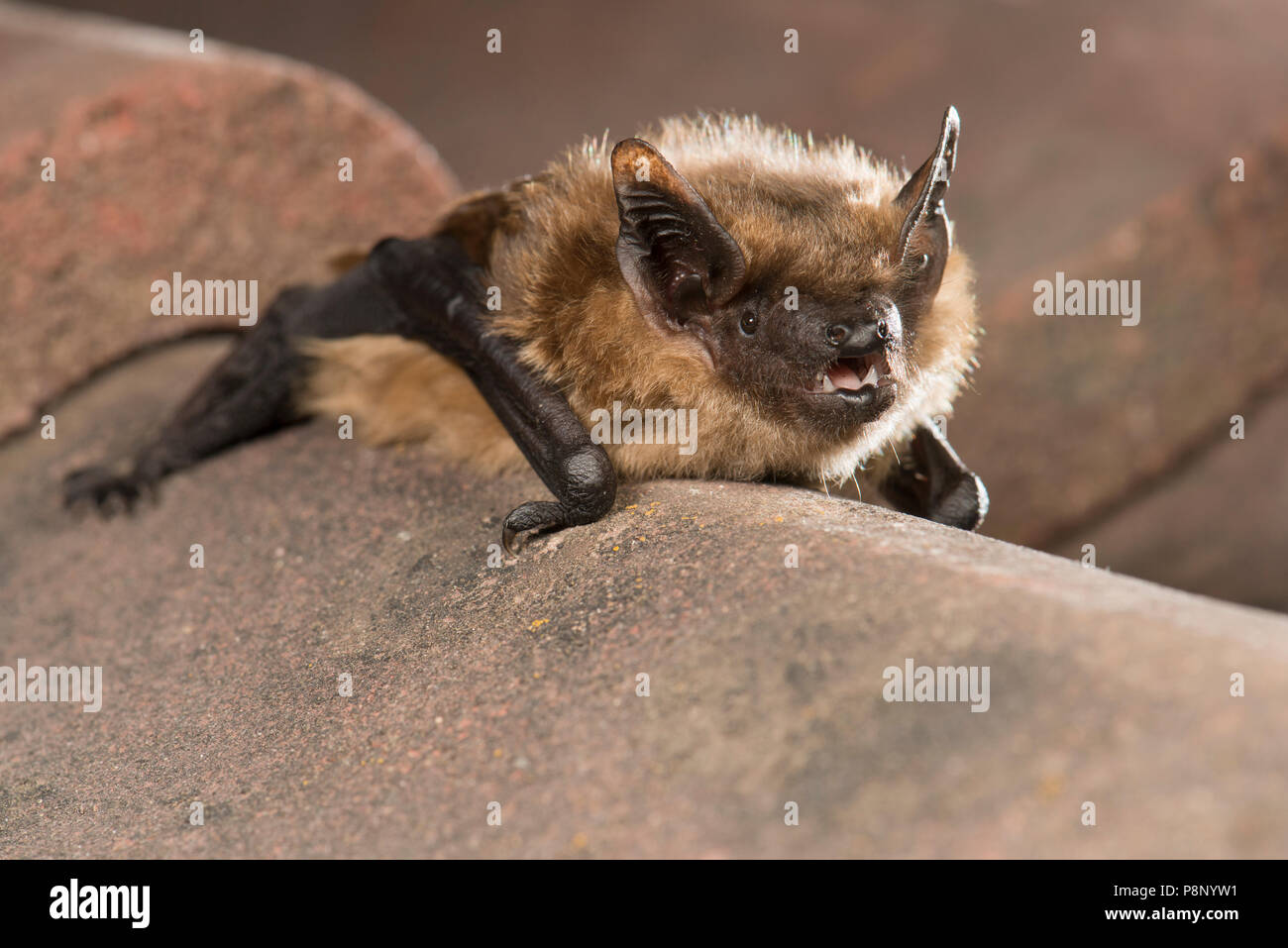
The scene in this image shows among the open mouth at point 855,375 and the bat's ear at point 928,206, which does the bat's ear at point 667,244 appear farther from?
the bat's ear at point 928,206

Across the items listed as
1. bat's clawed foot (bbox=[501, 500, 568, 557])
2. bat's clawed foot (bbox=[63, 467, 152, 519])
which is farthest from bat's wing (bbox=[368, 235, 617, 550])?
bat's clawed foot (bbox=[63, 467, 152, 519])

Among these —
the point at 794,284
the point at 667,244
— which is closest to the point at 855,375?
the point at 794,284

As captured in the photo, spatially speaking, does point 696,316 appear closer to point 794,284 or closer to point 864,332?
point 794,284

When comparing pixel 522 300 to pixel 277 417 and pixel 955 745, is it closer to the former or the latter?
pixel 277 417

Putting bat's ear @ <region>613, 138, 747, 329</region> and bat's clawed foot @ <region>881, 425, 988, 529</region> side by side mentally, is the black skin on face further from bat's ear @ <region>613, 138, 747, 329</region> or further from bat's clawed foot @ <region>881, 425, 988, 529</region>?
bat's clawed foot @ <region>881, 425, 988, 529</region>
